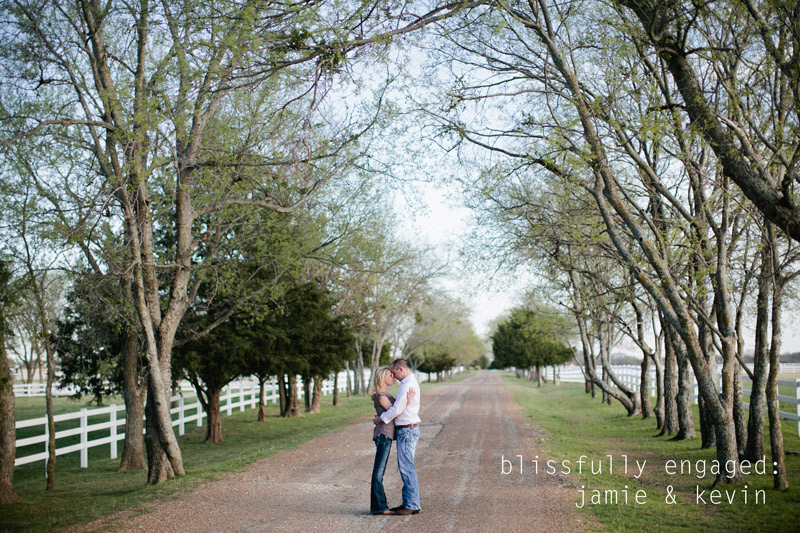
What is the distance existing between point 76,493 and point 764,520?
11244 millimetres

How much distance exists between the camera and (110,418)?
1616cm

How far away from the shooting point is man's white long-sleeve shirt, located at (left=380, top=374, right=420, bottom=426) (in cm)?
671

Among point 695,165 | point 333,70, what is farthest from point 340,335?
point 333,70

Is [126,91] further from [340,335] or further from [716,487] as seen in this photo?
[340,335]

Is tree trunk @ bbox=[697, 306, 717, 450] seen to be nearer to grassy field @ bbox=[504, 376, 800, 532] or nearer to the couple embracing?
grassy field @ bbox=[504, 376, 800, 532]

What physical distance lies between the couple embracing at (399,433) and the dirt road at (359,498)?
167 mm

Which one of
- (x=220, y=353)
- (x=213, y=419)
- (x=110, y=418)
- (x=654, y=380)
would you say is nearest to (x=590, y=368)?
(x=654, y=380)

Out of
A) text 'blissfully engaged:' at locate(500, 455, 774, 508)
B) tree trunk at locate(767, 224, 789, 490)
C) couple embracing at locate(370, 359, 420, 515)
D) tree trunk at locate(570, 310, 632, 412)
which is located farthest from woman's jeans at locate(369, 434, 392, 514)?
tree trunk at locate(570, 310, 632, 412)

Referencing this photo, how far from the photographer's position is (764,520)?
272 inches

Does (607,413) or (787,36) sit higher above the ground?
(787,36)

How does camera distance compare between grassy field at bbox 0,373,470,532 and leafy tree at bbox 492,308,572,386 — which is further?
leafy tree at bbox 492,308,572,386

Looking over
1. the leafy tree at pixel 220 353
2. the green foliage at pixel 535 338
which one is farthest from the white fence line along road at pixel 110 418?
the green foliage at pixel 535 338

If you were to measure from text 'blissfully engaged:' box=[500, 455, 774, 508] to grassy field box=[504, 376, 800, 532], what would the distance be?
2 centimetres

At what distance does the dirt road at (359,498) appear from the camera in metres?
6.43
